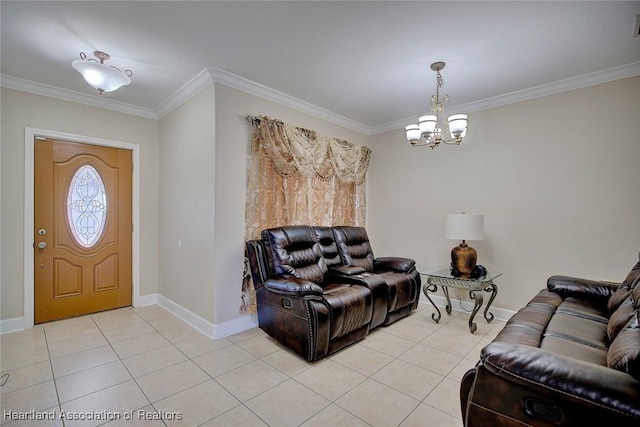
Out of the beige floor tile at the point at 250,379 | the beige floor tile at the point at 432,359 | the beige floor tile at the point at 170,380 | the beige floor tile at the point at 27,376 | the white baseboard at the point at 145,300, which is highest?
the white baseboard at the point at 145,300

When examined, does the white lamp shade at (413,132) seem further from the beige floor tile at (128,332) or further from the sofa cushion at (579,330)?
the beige floor tile at (128,332)

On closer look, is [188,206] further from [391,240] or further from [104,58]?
[391,240]

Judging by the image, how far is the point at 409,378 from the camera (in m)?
2.32

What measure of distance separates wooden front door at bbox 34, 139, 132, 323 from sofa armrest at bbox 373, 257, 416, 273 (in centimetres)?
337

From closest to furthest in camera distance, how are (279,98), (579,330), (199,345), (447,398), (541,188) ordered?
(579,330) → (447,398) → (199,345) → (541,188) → (279,98)

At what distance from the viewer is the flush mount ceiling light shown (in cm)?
244

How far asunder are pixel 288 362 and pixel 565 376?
1.97m

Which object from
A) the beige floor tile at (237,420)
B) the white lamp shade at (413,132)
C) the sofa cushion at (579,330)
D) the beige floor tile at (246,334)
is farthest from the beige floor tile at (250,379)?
the white lamp shade at (413,132)

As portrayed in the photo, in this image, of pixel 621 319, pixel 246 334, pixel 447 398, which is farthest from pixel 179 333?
pixel 621 319

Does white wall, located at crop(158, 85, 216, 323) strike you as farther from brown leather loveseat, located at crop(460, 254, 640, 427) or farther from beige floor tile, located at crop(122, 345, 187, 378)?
brown leather loveseat, located at crop(460, 254, 640, 427)

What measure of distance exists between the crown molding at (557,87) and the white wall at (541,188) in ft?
0.20

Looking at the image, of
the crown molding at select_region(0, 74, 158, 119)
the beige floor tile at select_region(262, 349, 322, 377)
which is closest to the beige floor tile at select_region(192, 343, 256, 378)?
the beige floor tile at select_region(262, 349, 322, 377)

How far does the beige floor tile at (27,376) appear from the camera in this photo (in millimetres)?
2160

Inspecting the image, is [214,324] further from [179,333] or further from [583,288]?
[583,288]
